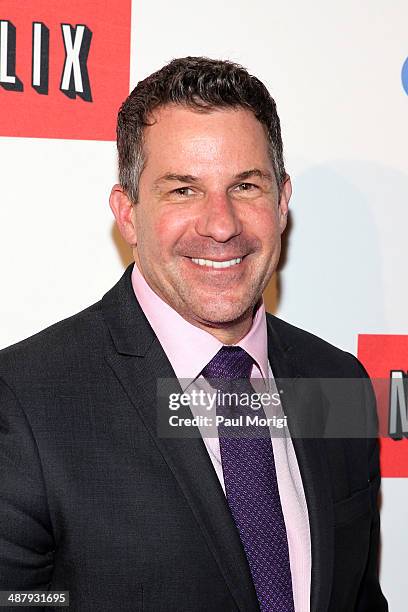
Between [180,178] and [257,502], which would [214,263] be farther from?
[257,502]

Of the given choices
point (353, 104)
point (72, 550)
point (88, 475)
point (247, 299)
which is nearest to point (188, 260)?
point (247, 299)

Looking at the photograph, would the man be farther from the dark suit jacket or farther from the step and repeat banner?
the step and repeat banner

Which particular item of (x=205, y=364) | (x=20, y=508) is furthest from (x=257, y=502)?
(x=20, y=508)

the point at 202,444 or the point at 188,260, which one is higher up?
the point at 188,260

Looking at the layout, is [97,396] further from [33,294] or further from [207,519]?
[33,294]

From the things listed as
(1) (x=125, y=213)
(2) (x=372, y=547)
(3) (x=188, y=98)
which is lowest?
(2) (x=372, y=547)

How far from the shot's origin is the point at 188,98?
4.44ft

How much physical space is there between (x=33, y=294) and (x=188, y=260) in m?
0.44

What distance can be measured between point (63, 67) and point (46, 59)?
0.04 metres

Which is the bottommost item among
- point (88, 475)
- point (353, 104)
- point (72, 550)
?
point (72, 550)

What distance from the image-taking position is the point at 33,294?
1674mm

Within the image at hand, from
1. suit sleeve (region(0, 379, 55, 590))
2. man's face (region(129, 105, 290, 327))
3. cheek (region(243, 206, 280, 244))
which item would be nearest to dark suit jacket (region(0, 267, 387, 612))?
suit sleeve (region(0, 379, 55, 590))

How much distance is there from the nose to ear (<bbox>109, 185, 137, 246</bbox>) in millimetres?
152
